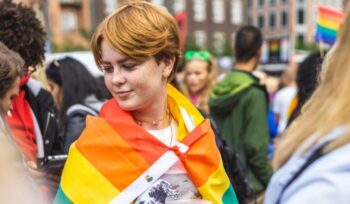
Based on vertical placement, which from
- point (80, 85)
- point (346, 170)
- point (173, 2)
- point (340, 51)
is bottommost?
point (173, 2)

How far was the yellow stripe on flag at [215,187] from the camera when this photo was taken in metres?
2.01

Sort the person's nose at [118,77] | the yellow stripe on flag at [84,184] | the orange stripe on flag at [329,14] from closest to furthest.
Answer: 1. the yellow stripe on flag at [84,184]
2. the person's nose at [118,77]
3. the orange stripe on flag at [329,14]

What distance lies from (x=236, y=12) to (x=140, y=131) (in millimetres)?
53724

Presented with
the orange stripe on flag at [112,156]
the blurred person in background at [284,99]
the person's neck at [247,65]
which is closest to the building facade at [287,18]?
the blurred person in background at [284,99]

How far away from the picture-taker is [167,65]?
2152mm

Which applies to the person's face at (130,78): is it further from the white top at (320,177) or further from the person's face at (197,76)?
the person's face at (197,76)

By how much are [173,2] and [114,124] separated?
44750 mm

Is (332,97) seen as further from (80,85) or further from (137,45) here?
(80,85)

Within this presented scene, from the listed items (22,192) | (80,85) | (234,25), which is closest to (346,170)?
(22,192)

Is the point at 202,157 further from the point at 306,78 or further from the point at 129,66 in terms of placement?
the point at 306,78

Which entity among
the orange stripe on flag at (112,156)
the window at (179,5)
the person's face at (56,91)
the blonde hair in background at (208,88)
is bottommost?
the window at (179,5)

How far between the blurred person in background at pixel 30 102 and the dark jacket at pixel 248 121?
157 centimetres

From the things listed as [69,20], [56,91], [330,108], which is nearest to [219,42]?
[69,20]

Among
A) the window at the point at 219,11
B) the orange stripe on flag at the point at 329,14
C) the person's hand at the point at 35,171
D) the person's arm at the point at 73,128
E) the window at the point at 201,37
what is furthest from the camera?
the window at the point at 219,11
